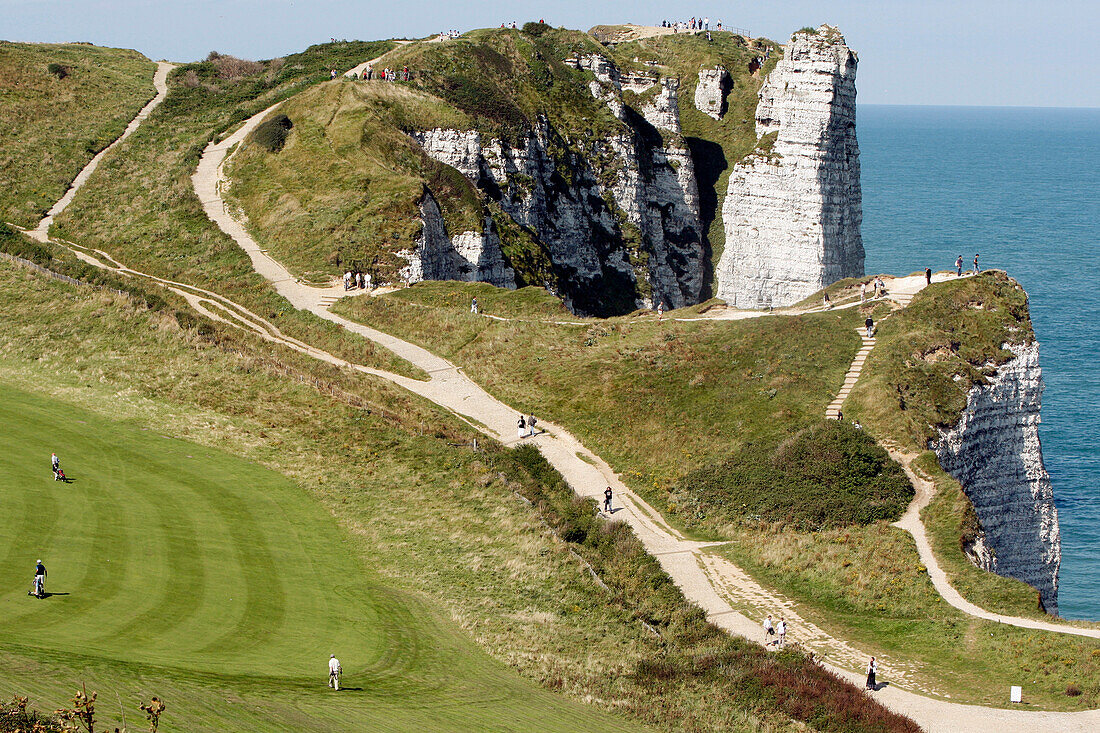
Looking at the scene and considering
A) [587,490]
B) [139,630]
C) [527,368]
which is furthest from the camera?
[527,368]

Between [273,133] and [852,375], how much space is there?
195 feet

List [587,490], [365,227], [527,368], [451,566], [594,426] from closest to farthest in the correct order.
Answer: [451,566] < [587,490] < [594,426] < [527,368] < [365,227]

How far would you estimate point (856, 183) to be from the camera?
12181cm

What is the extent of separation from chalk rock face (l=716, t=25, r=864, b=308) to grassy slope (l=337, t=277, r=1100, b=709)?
47295 mm

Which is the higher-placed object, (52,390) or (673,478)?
(52,390)

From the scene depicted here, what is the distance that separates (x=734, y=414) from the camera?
2457 inches

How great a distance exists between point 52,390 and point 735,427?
3984 cm

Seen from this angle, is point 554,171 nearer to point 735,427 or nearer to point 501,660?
point 735,427

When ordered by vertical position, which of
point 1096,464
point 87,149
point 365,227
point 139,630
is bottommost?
point 1096,464

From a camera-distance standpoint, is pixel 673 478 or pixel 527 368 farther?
pixel 527 368

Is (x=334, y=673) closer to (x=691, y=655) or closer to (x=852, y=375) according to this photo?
(x=691, y=655)

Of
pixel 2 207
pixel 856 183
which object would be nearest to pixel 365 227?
pixel 2 207

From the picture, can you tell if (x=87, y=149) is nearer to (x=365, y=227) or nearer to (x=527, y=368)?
(x=365, y=227)

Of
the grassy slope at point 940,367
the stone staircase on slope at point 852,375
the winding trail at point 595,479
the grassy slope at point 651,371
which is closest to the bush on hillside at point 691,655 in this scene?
the winding trail at point 595,479
